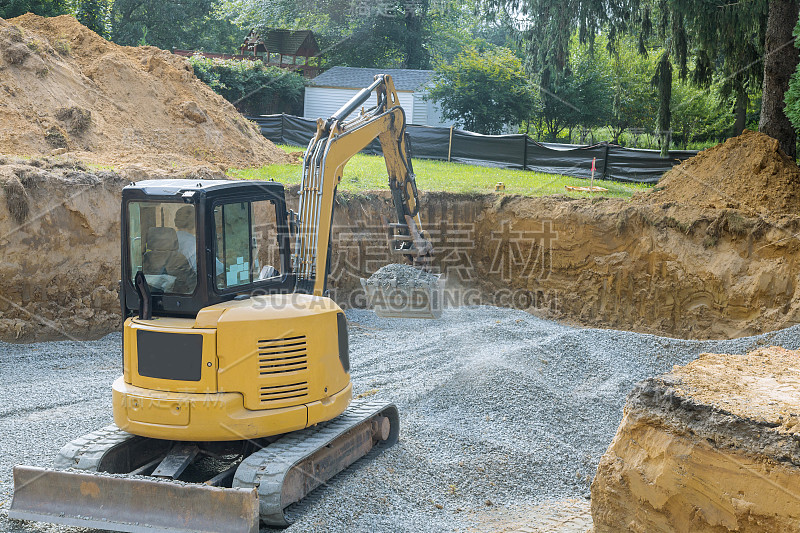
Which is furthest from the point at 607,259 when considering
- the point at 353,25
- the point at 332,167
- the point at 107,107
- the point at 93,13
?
the point at 353,25

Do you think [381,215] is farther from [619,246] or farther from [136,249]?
[136,249]

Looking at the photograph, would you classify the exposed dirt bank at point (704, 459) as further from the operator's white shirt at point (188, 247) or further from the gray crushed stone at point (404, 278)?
the gray crushed stone at point (404, 278)

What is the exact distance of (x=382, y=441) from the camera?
7.53 metres

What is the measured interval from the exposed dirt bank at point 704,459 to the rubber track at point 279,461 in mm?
2429

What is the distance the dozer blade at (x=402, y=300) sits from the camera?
12.2m

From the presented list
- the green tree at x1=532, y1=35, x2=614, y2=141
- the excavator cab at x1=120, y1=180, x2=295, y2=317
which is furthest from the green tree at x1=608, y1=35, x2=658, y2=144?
the excavator cab at x1=120, y1=180, x2=295, y2=317

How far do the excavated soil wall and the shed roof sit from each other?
681 inches

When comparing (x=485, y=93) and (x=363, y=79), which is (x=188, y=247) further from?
(x=363, y=79)

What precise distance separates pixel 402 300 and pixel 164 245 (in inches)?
264

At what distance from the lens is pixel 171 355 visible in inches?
223

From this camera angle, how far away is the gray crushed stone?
40.3 feet

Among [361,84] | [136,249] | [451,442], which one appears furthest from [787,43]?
[361,84]

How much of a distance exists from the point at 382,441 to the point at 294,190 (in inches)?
302

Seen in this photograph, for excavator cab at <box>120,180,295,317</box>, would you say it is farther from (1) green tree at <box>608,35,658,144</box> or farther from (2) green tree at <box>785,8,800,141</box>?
(1) green tree at <box>608,35,658,144</box>
